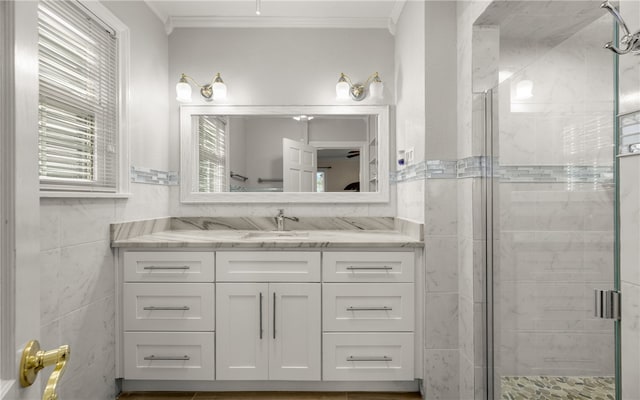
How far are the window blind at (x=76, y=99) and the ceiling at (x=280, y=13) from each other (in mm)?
703

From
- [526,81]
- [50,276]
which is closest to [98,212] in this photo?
[50,276]

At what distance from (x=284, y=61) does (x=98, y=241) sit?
1.75m

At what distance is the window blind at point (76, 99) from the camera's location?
170 centimetres

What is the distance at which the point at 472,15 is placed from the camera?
6.23 ft

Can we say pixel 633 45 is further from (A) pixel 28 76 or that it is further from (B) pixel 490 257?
(A) pixel 28 76

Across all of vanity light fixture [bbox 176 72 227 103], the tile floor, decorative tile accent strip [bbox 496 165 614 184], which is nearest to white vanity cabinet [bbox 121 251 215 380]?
the tile floor

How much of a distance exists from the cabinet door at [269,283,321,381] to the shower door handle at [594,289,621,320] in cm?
134

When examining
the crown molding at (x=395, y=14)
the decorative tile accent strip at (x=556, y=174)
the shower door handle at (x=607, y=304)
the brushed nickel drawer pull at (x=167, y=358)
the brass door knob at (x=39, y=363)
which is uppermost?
the crown molding at (x=395, y=14)

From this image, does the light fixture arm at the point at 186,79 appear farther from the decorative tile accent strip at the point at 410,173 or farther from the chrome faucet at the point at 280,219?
the decorative tile accent strip at the point at 410,173

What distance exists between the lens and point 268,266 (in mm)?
2199

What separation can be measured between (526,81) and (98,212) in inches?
83.5

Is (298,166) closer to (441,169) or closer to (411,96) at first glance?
(411,96)

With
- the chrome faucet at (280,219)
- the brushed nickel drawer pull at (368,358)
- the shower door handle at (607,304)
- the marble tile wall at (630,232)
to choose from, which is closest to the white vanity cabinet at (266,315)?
the brushed nickel drawer pull at (368,358)

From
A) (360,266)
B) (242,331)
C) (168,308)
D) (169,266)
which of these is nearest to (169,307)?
(168,308)
